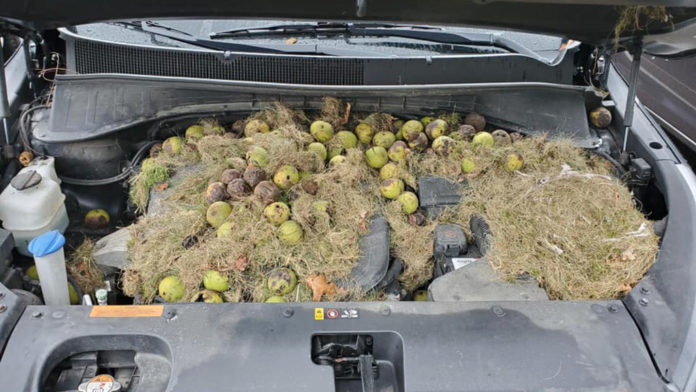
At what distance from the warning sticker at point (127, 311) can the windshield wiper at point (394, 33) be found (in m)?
1.94

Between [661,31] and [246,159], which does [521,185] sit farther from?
[246,159]

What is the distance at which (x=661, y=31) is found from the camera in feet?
8.05

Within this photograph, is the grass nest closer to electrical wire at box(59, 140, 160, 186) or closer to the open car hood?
electrical wire at box(59, 140, 160, 186)

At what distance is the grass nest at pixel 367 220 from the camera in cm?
244

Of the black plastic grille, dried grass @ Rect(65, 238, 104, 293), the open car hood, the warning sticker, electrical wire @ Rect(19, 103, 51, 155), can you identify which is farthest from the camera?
the black plastic grille

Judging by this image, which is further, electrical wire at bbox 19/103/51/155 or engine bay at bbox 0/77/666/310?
A: electrical wire at bbox 19/103/51/155

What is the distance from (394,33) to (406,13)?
3.70 feet

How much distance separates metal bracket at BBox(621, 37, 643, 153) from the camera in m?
2.67

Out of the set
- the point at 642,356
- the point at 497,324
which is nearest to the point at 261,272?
the point at 497,324

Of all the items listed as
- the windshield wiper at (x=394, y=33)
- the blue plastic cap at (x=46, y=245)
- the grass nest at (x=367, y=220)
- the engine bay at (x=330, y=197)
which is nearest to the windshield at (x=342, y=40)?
the windshield wiper at (x=394, y=33)

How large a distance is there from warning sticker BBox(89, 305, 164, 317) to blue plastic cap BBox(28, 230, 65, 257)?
0.30 m

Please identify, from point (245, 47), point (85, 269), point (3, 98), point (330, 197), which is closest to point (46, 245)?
point (85, 269)

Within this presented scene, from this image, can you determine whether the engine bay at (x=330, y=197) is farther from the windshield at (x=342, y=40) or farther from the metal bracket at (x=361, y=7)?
the metal bracket at (x=361, y=7)

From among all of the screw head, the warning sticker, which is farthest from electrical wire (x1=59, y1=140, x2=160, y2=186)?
the screw head
